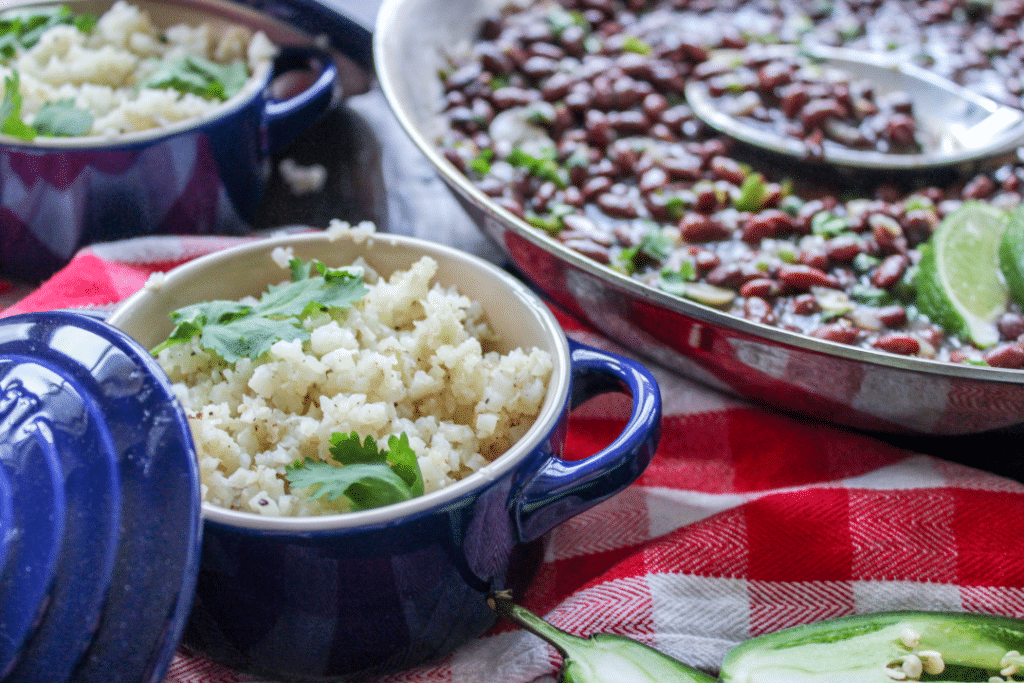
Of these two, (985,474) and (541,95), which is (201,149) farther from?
(985,474)

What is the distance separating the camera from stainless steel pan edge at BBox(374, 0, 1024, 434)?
1.03 meters

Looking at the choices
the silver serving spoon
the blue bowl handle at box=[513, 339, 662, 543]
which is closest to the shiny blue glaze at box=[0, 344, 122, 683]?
the blue bowl handle at box=[513, 339, 662, 543]

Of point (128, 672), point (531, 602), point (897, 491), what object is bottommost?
point (531, 602)

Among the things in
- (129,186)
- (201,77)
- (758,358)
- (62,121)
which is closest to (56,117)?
(62,121)

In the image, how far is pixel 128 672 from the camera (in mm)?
694

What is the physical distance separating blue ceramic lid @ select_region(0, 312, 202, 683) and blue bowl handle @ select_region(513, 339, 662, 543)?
1.05 ft

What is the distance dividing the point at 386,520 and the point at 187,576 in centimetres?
16

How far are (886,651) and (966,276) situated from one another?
25.5 inches

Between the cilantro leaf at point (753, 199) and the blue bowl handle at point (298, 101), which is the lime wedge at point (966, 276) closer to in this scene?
the cilantro leaf at point (753, 199)

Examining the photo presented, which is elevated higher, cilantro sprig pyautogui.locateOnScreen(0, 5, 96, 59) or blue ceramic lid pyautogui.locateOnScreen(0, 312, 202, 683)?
cilantro sprig pyautogui.locateOnScreen(0, 5, 96, 59)

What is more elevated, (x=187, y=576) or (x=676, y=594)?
(x=187, y=576)

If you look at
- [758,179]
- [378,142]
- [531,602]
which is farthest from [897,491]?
[378,142]

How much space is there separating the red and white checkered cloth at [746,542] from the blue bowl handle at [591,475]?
0.17m

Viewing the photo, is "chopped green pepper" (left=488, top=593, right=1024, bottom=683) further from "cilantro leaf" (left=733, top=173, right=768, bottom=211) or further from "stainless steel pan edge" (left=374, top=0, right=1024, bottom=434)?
"cilantro leaf" (left=733, top=173, right=768, bottom=211)
